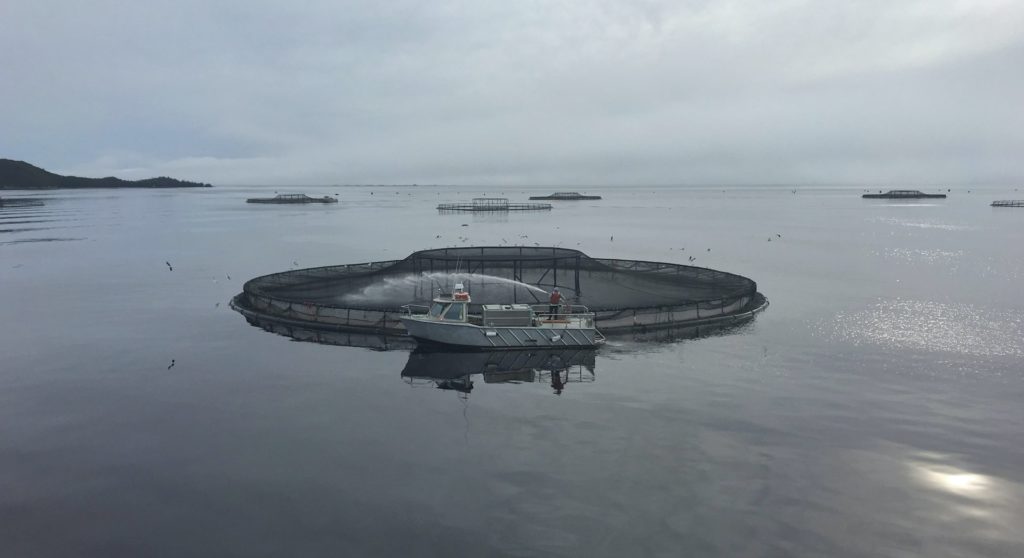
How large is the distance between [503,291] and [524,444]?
1190 inches

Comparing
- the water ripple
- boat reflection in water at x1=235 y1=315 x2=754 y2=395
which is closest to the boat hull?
boat reflection in water at x1=235 y1=315 x2=754 y2=395

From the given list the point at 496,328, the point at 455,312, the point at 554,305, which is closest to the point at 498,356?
the point at 496,328

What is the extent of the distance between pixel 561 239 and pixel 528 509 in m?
129

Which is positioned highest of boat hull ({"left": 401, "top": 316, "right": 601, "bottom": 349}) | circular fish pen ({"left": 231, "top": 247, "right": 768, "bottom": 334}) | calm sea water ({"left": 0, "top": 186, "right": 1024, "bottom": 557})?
circular fish pen ({"left": 231, "top": 247, "right": 768, "bottom": 334})

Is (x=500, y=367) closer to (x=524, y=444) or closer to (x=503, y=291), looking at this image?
(x=524, y=444)

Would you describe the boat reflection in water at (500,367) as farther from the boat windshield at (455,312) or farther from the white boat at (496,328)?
the boat windshield at (455,312)

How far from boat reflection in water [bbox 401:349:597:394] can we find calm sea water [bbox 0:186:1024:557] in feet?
2.58

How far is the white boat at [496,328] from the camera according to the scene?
157ft

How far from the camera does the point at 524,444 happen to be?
30.8 m

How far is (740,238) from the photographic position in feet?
494

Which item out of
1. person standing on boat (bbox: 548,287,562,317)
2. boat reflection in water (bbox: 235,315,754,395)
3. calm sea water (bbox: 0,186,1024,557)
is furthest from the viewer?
person standing on boat (bbox: 548,287,562,317)

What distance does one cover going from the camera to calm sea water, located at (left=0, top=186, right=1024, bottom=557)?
75.9 ft

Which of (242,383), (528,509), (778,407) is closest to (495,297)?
(242,383)

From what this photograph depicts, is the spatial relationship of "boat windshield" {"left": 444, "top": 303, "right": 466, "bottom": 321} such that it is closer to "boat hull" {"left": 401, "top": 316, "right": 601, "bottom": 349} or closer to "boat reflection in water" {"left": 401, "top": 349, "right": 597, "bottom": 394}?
"boat hull" {"left": 401, "top": 316, "right": 601, "bottom": 349}
